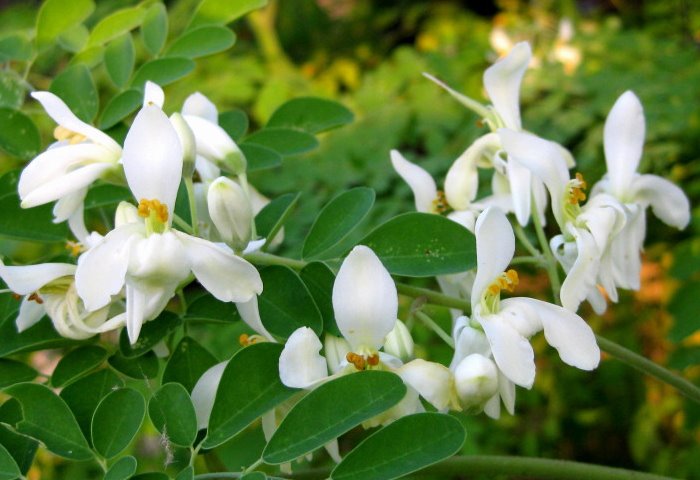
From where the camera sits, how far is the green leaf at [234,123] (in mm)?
852

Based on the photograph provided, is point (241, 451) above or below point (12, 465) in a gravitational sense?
below

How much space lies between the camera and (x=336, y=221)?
2.26 ft

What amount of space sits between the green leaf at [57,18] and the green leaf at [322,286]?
41 cm

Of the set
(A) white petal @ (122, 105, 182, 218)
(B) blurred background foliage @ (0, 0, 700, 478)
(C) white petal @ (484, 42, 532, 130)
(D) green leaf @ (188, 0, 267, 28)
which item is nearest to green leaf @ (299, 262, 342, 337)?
(A) white petal @ (122, 105, 182, 218)

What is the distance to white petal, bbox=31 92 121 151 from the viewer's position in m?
0.61

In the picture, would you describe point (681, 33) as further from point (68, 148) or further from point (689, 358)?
point (68, 148)

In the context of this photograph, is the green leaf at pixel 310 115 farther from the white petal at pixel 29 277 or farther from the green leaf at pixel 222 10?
the white petal at pixel 29 277

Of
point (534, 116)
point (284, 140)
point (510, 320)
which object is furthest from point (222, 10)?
point (534, 116)

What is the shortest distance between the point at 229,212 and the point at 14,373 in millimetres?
236

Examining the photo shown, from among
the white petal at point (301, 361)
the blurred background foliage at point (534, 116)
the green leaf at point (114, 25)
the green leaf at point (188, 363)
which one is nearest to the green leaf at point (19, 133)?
the green leaf at point (114, 25)

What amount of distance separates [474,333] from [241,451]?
26 centimetres

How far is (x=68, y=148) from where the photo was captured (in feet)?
2.04

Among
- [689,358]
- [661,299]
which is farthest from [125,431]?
[661,299]

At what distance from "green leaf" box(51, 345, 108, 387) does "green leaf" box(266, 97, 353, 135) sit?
0.29m
